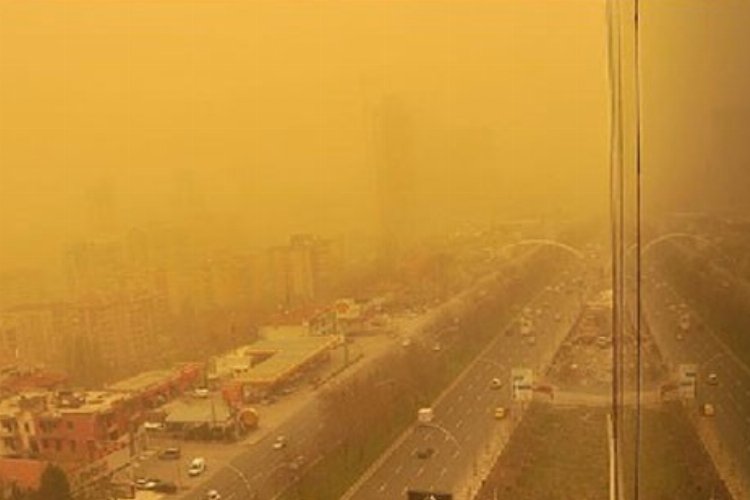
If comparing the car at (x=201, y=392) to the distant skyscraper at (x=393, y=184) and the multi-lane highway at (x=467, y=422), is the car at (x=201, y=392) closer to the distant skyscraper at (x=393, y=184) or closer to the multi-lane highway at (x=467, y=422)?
the multi-lane highway at (x=467, y=422)

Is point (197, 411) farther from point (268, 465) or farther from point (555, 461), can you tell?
point (555, 461)

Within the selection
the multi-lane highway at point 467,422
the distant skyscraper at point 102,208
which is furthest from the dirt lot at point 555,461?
the distant skyscraper at point 102,208

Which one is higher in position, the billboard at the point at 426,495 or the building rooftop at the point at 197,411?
the building rooftop at the point at 197,411

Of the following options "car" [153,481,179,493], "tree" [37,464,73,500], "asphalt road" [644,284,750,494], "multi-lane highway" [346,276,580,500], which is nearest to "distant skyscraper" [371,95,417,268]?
"multi-lane highway" [346,276,580,500]

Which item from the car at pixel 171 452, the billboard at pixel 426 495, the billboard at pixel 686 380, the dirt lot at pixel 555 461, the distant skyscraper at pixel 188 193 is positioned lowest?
the billboard at pixel 426 495

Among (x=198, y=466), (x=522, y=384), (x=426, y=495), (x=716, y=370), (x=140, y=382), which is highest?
(x=716, y=370)

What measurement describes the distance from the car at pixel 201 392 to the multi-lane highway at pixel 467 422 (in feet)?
1.55

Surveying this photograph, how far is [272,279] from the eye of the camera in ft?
7.33

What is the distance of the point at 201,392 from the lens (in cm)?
A: 220

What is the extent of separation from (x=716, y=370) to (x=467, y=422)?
1.75 metres

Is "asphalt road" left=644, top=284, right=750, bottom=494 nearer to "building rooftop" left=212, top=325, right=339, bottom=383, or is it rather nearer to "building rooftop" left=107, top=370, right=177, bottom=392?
"building rooftop" left=212, top=325, right=339, bottom=383

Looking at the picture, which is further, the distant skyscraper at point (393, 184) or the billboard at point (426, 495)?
the distant skyscraper at point (393, 184)

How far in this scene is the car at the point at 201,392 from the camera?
86.4 inches

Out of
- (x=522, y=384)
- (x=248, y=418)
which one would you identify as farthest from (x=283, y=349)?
(x=522, y=384)
